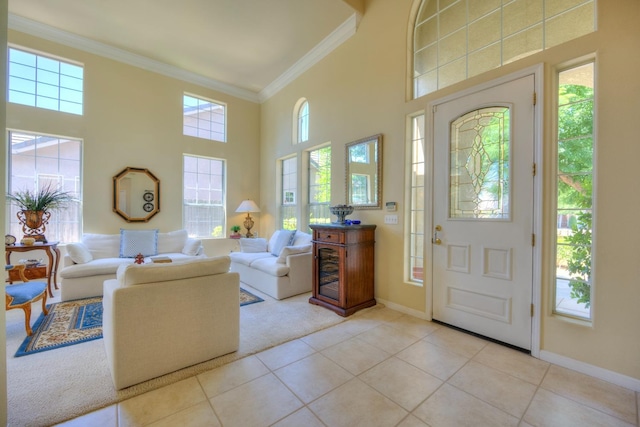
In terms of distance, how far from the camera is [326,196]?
4387 mm

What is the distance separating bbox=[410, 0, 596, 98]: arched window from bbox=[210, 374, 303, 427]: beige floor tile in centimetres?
320

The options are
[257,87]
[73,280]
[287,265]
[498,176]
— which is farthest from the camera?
[257,87]

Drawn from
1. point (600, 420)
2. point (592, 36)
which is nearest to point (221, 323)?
point (600, 420)

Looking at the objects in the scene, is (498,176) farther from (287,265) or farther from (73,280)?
(73,280)

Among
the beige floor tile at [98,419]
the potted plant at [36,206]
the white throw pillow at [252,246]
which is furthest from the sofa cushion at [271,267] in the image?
the potted plant at [36,206]

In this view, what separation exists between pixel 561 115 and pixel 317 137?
3.03 m

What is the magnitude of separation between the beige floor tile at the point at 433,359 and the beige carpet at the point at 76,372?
34.2 inches

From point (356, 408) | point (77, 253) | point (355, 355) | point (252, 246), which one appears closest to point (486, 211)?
point (355, 355)

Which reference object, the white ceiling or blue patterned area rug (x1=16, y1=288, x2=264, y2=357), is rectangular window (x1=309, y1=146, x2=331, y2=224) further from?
blue patterned area rug (x1=16, y1=288, x2=264, y2=357)

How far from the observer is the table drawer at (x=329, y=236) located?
3080 millimetres

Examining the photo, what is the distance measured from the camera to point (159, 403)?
5.28 ft

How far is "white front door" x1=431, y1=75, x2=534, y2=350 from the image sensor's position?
222 cm

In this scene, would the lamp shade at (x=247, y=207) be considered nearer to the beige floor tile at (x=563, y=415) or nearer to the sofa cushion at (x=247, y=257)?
the sofa cushion at (x=247, y=257)

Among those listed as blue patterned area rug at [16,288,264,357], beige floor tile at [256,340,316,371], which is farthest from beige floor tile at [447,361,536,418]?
blue patterned area rug at [16,288,264,357]
